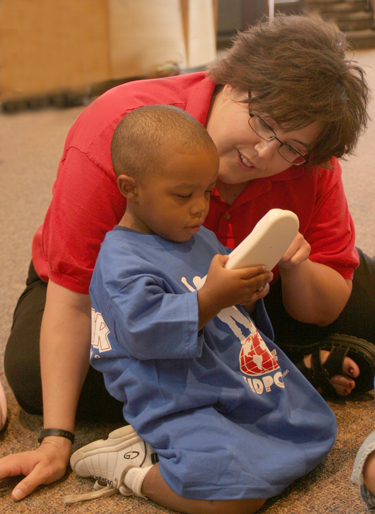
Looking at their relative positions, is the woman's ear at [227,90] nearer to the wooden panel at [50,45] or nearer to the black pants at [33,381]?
the black pants at [33,381]

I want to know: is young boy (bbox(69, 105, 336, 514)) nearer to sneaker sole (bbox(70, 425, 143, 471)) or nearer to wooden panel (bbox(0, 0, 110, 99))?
Result: sneaker sole (bbox(70, 425, 143, 471))

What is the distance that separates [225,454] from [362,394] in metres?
0.39

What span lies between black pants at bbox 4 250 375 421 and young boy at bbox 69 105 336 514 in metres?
0.13

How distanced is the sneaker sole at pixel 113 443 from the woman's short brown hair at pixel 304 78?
0.49m

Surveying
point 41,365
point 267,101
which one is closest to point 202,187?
point 267,101

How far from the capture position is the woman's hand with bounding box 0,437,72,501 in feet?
2.37

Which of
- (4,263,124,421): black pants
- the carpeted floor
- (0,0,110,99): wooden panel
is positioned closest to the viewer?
(0,0,110,99): wooden panel

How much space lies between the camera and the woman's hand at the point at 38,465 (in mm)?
722

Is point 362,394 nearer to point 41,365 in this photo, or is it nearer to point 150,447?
point 150,447

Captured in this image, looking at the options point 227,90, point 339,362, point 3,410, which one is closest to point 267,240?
point 227,90

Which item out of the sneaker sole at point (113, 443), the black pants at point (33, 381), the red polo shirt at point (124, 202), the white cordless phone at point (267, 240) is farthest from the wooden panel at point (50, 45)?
the black pants at point (33, 381)

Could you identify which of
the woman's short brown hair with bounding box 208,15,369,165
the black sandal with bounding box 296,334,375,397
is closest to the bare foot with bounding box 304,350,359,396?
the black sandal with bounding box 296,334,375,397

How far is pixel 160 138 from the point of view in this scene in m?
0.65

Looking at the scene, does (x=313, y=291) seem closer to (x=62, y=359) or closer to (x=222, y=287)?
(x=222, y=287)
